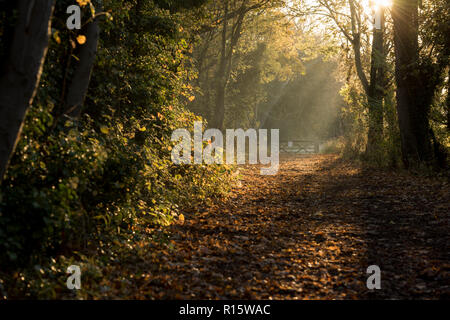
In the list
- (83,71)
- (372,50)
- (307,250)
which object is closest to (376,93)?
(372,50)

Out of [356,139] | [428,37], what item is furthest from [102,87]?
[356,139]

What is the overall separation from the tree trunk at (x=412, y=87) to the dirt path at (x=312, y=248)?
85.9 inches

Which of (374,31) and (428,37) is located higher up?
(374,31)

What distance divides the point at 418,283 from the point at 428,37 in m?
10.1

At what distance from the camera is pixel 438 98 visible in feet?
42.5

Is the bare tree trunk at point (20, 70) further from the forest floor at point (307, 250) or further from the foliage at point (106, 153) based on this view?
the forest floor at point (307, 250)

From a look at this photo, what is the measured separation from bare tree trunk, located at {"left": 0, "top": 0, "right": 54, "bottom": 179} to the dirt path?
7.35 feet

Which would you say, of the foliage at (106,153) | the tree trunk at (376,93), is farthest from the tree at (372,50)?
the foliage at (106,153)

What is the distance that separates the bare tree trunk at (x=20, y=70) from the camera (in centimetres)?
362

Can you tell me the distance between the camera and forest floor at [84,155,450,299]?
15.4ft

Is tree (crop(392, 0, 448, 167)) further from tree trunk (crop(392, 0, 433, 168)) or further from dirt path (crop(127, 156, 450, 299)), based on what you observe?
dirt path (crop(127, 156, 450, 299))

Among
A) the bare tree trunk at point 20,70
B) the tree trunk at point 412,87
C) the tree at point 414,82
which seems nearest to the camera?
the bare tree trunk at point 20,70
